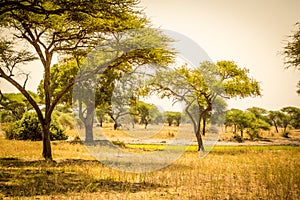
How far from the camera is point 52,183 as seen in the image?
11320 mm

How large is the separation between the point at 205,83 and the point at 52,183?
1959 centimetres

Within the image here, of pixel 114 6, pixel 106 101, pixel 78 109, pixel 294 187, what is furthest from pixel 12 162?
pixel 78 109

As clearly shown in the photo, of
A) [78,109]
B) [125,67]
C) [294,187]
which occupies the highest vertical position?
[125,67]

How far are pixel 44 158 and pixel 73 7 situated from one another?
9160 millimetres

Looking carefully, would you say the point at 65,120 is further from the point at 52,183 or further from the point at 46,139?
the point at 52,183

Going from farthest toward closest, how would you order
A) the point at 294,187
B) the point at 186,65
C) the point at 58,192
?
the point at 186,65, the point at 294,187, the point at 58,192

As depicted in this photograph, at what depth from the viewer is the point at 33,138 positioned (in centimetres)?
3375

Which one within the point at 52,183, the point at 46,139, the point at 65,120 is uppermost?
the point at 65,120

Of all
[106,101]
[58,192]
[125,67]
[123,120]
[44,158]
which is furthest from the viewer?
[123,120]

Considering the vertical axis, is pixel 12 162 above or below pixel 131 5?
below

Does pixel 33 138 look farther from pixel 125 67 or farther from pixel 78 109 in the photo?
pixel 125 67

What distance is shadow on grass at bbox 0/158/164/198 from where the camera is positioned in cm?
1010

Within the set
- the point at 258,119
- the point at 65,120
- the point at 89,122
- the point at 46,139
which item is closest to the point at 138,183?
the point at 46,139

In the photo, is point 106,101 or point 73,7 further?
point 106,101
